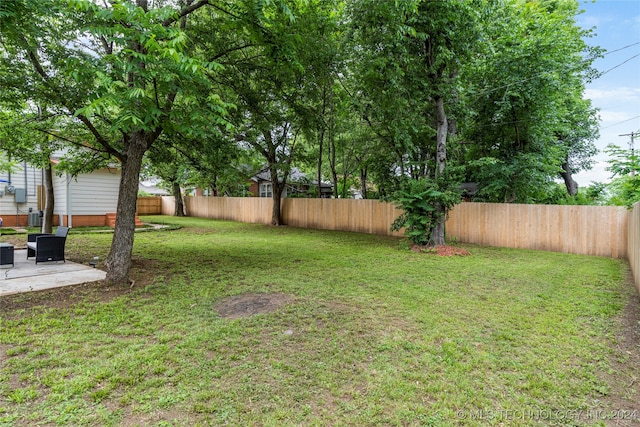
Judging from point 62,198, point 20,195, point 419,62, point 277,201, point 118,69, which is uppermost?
point 419,62

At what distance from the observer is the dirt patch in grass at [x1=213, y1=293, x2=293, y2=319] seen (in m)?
3.87

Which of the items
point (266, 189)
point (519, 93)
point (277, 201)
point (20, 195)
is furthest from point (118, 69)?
point (266, 189)

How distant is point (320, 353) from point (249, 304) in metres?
1.55

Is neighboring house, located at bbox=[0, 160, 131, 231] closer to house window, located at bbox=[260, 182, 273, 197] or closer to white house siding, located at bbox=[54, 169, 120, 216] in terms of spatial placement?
white house siding, located at bbox=[54, 169, 120, 216]

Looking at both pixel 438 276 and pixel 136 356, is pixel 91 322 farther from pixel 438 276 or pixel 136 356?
pixel 438 276

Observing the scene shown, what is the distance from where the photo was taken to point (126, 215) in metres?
5.05

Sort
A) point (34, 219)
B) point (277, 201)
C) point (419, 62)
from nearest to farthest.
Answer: point (419, 62) < point (34, 219) < point (277, 201)

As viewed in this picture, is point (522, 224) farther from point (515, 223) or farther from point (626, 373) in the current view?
point (626, 373)

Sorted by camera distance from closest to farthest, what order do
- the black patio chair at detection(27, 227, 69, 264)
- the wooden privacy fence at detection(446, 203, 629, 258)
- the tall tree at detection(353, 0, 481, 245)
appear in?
1. the black patio chair at detection(27, 227, 69, 264)
2. the tall tree at detection(353, 0, 481, 245)
3. the wooden privacy fence at detection(446, 203, 629, 258)

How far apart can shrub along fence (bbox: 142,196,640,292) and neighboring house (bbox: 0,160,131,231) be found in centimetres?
811

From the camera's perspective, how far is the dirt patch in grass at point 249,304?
12.7ft

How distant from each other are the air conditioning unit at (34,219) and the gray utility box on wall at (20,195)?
0.55 m

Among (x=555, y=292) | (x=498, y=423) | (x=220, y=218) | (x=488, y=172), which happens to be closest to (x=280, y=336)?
(x=498, y=423)

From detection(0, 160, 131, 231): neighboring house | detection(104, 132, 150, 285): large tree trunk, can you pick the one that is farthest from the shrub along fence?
detection(0, 160, 131, 231): neighboring house
